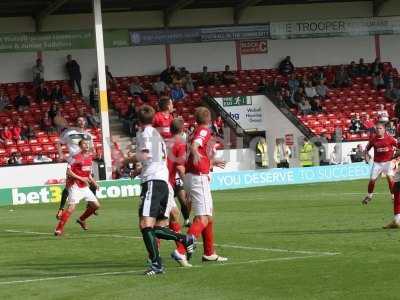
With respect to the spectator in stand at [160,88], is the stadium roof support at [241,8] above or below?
above

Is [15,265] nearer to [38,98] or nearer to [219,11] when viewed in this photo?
[38,98]

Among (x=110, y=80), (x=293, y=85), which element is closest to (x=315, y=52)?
(x=293, y=85)

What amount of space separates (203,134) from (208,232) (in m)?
1.37

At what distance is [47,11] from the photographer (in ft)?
157

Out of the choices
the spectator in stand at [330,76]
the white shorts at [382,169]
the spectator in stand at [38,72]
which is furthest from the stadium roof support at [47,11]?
the white shorts at [382,169]

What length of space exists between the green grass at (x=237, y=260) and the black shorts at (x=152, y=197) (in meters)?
0.81

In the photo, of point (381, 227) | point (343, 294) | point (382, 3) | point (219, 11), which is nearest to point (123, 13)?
point (219, 11)

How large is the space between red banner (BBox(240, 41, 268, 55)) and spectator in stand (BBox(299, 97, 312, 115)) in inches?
174

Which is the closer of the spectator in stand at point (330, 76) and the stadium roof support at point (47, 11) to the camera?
the stadium roof support at point (47, 11)

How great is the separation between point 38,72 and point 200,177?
34.9 metres

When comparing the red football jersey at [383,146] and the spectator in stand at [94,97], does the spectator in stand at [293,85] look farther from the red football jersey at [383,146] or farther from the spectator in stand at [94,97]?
the red football jersey at [383,146]

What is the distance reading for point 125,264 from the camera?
14.6 m

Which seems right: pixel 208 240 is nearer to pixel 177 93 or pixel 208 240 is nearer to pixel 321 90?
pixel 177 93

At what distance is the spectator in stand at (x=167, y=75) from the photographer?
50.0 metres
